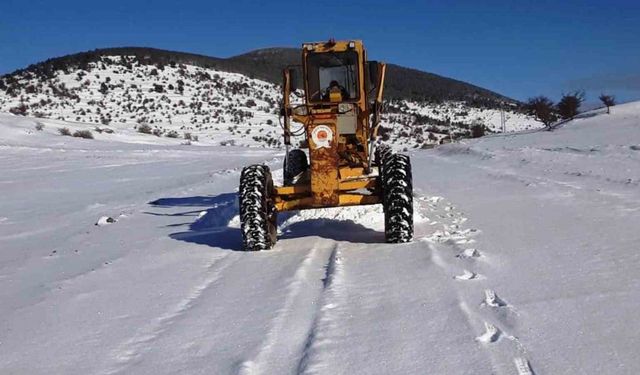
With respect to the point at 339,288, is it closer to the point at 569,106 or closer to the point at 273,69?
the point at 569,106

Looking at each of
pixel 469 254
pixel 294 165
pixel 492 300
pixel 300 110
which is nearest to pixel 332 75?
pixel 300 110

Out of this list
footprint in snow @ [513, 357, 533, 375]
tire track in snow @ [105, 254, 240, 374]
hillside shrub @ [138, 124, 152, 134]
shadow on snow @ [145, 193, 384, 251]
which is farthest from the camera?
hillside shrub @ [138, 124, 152, 134]

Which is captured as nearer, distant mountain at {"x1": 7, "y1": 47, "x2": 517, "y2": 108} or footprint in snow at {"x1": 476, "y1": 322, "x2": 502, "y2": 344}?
footprint in snow at {"x1": 476, "y1": 322, "x2": 502, "y2": 344}

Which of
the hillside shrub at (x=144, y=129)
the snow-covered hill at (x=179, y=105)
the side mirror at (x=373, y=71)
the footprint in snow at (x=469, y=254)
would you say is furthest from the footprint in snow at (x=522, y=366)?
the hillside shrub at (x=144, y=129)

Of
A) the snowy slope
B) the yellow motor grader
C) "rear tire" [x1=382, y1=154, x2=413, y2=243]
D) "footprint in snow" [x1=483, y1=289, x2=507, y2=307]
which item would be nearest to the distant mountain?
the yellow motor grader

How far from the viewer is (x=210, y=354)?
4.41 m

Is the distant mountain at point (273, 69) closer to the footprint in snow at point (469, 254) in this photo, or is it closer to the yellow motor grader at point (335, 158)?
the yellow motor grader at point (335, 158)

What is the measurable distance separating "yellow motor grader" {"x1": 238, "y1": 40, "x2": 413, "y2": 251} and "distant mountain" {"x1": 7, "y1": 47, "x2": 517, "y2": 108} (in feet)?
164

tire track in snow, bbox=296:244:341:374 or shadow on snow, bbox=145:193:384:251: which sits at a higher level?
tire track in snow, bbox=296:244:341:374

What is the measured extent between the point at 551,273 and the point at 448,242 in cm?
193

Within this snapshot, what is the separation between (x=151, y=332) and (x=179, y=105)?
52.3 metres

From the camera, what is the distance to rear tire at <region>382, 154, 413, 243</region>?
7816 mm

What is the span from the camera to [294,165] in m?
12.4

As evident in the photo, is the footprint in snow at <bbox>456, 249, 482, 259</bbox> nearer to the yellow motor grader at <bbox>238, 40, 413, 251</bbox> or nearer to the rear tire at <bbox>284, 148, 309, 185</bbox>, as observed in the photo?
the yellow motor grader at <bbox>238, 40, 413, 251</bbox>
